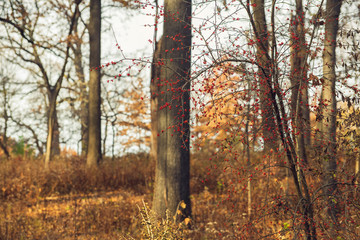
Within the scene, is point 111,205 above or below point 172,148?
below

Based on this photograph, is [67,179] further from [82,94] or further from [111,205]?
[82,94]

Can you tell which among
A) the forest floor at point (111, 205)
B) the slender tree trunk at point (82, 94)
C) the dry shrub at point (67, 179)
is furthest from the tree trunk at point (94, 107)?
the slender tree trunk at point (82, 94)

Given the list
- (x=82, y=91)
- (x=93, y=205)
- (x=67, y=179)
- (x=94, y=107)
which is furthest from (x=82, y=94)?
(x=93, y=205)

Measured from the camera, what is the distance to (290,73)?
11.0 ft

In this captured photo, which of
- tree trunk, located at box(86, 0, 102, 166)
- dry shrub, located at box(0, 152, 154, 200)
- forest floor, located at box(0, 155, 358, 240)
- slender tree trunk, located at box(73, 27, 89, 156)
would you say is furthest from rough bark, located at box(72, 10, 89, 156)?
dry shrub, located at box(0, 152, 154, 200)

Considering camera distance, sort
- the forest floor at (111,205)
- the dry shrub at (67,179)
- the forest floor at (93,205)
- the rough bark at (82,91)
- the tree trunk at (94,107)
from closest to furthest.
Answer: the forest floor at (111,205) < the forest floor at (93,205) < the dry shrub at (67,179) < the tree trunk at (94,107) < the rough bark at (82,91)

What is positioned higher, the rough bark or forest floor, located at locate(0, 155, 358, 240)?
the rough bark

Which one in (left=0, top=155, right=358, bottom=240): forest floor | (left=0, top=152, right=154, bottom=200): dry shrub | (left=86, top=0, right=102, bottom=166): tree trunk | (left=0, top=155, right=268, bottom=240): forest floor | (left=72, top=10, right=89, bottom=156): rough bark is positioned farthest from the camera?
(left=72, top=10, right=89, bottom=156): rough bark

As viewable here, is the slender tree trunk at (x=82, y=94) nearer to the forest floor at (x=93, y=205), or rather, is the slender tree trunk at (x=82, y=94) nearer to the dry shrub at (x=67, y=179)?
the forest floor at (x=93, y=205)

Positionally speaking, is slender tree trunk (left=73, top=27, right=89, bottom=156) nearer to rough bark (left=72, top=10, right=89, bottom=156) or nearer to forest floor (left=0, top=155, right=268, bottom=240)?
rough bark (left=72, top=10, right=89, bottom=156)

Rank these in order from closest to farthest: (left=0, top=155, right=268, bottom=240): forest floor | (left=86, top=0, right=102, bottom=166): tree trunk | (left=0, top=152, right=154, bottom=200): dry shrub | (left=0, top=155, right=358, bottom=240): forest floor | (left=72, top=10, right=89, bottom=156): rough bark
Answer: (left=0, top=155, right=358, bottom=240): forest floor, (left=0, top=155, right=268, bottom=240): forest floor, (left=0, top=152, right=154, bottom=200): dry shrub, (left=86, top=0, right=102, bottom=166): tree trunk, (left=72, top=10, right=89, bottom=156): rough bark

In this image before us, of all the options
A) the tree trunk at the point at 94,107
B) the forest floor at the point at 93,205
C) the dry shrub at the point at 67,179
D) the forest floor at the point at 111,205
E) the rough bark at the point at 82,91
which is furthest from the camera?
the rough bark at the point at 82,91

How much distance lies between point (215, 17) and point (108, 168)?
23.6 feet

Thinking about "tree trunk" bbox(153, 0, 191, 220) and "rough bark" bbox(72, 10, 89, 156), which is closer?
"tree trunk" bbox(153, 0, 191, 220)
